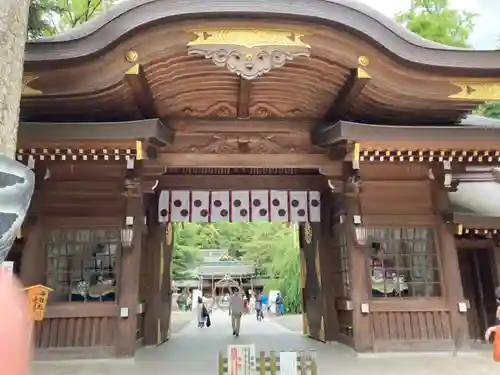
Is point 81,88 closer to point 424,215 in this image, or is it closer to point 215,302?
point 424,215

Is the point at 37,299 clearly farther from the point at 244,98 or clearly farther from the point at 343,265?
the point at 343,265

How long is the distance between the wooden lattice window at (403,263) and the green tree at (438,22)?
11.4 m

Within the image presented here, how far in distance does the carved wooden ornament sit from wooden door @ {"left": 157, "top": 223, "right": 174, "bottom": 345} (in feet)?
17.3

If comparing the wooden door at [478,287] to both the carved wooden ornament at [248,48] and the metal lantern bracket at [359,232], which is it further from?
the carved wooden ornament at [248,48]

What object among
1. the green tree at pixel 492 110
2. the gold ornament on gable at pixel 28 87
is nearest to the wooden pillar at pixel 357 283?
the gold ornament on gable at pixel 28 87

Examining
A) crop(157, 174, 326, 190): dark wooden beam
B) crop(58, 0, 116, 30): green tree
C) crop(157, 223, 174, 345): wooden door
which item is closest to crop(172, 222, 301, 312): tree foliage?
crop(58, 0, 116, 30): green tree

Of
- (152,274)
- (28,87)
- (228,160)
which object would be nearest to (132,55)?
(28,87)

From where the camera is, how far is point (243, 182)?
9.62 metres

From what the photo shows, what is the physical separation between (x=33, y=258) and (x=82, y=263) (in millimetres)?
810

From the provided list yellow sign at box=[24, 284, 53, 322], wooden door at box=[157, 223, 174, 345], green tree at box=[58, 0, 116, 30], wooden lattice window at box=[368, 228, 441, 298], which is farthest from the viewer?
green tree at box=[58, 0, 116, 30]

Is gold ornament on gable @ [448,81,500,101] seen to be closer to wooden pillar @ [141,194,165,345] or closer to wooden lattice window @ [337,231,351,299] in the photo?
wooden lattice window @ [337,231,351,299]

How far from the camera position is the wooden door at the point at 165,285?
9711 millimetres

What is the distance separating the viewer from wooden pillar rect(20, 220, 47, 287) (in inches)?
292

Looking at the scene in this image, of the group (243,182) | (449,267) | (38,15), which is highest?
(38,15)
